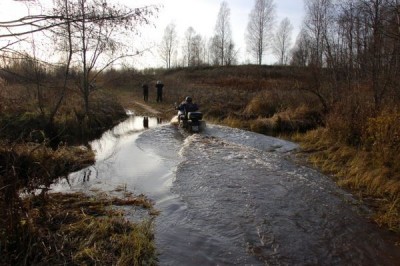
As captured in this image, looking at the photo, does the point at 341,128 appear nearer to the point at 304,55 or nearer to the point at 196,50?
the point at 304,55

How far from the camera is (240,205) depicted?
7.48 metres

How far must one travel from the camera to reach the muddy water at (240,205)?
572 centimetres

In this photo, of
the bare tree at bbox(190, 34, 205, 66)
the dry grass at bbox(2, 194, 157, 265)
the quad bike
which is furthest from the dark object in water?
the bare tree at bbox(190, 34, 205, 66)

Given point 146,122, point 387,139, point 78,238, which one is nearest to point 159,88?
point 146,122

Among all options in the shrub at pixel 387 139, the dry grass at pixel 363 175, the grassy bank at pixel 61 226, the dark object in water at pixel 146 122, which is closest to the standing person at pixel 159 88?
the dark object in water at pixel 146 122

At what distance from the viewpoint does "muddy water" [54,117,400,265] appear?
5.72 m

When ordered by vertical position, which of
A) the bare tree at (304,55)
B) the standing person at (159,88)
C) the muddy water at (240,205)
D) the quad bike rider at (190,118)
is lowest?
the muddy water at (240,205)

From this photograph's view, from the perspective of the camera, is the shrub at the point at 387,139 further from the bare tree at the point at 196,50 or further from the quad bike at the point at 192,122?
the bare tree at the point at 196,50

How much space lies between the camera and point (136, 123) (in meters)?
19.2

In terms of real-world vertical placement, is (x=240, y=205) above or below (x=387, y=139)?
below

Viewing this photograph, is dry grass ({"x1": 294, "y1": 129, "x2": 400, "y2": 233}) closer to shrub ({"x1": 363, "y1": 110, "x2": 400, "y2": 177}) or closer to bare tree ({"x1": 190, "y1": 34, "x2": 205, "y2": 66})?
shrub ({"x1": 363, "y1": 110, "x2": 400, "y2": 177})

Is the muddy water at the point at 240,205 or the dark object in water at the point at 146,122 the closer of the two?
the muddy water at the point at 240,205

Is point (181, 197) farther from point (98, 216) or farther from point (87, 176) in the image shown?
point (87, 176)

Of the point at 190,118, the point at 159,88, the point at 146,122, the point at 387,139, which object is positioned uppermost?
the point at 159,88
